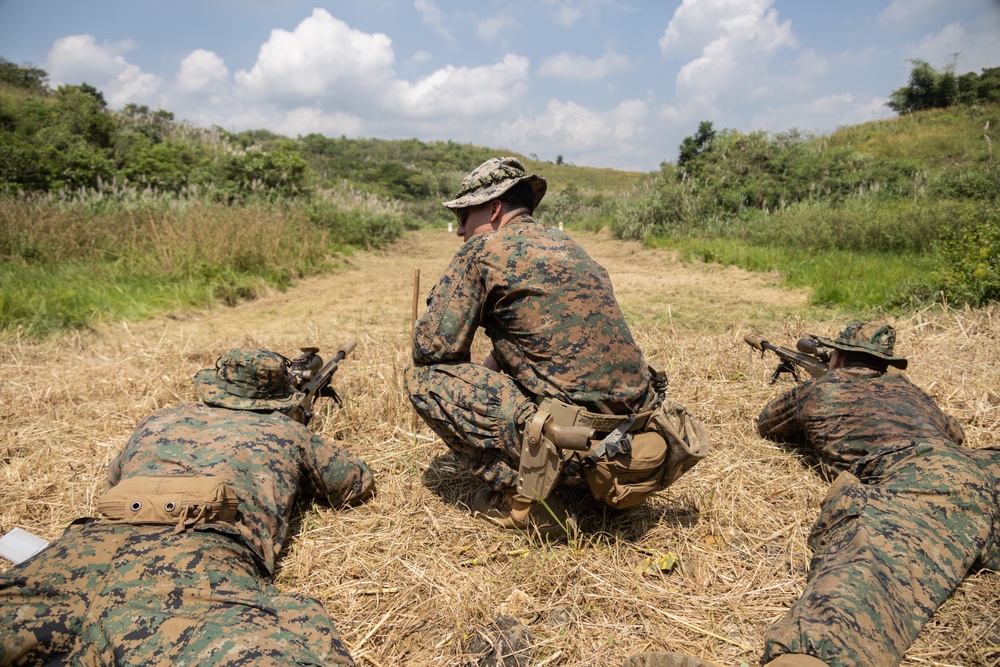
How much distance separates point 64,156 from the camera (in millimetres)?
12180

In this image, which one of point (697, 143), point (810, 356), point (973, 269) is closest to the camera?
point (810, 356)

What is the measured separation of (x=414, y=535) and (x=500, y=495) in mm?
483

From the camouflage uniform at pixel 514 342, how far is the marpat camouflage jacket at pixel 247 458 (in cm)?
60

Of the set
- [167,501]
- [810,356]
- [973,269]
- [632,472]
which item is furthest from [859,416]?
[973,269]

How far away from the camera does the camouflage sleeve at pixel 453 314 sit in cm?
286

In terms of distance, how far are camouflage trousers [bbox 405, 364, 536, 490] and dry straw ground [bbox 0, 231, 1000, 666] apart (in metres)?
0.39

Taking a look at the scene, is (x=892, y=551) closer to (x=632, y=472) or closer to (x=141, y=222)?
(x=632, y=472)

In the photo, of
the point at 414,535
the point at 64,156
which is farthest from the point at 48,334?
the point at 64,156

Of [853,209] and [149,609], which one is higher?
[853,209]

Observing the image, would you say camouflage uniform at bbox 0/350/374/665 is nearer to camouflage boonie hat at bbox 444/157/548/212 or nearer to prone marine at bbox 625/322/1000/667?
prone marine at bbox 625/322/1000/667

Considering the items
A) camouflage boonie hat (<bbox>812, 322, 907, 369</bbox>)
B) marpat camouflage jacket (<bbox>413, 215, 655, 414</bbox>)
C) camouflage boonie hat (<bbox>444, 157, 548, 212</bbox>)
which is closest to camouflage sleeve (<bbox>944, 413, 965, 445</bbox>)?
camouflage boonie hat (<bbox>812, 322, 907, 369</bbox>)

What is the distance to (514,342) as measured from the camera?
9.52 ft

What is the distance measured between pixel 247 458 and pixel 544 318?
4.64ft

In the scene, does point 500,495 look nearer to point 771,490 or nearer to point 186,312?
point 771,490
